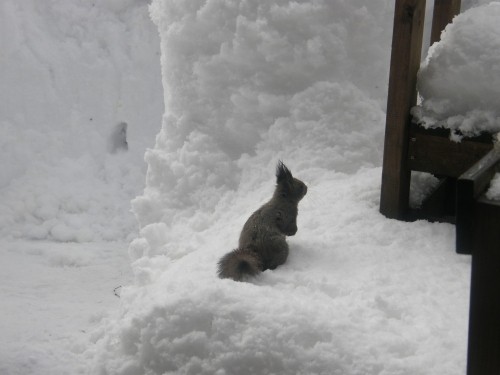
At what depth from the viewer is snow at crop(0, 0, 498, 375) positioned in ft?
8.21

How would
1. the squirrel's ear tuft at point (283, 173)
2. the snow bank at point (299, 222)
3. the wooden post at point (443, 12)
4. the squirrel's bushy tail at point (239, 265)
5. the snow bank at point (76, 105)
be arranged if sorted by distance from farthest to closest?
1. the snow bank at point (76, 105)
2. the wooden post at point (443, 12)
3. the squirrel's ear tuft at point (283, 173)
4. the squirrel's bushy tail at point (239, 265)
5. the snow bank at point (299, 222)

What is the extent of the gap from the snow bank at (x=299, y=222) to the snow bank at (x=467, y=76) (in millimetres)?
509

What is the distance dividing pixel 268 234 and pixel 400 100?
86 centimetres

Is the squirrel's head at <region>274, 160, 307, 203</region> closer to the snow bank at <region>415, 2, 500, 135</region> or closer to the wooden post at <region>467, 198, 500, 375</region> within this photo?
the snow bank at <region>415, 2, 500, 135</region>

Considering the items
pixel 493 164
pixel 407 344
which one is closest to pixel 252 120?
pixel 407 344

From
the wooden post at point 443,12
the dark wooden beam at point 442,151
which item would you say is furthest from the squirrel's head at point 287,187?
the wooden post at point 443,12

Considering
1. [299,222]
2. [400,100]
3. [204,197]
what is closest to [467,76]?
[400,100]

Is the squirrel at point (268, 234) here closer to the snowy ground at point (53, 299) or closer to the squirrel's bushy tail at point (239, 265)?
→ the squirrel's bushy tail at point (239, 265)

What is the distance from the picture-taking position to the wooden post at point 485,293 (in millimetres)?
1671

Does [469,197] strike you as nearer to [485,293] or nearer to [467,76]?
[485,293]

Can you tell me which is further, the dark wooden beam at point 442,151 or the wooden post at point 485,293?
the dark wooden beam at point 442,151

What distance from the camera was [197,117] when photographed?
15.0 feet

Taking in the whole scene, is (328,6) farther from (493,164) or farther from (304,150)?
(493,164)

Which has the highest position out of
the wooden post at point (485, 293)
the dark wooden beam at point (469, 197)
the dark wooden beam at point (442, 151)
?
the dark wooden beam at point (442, 151)
